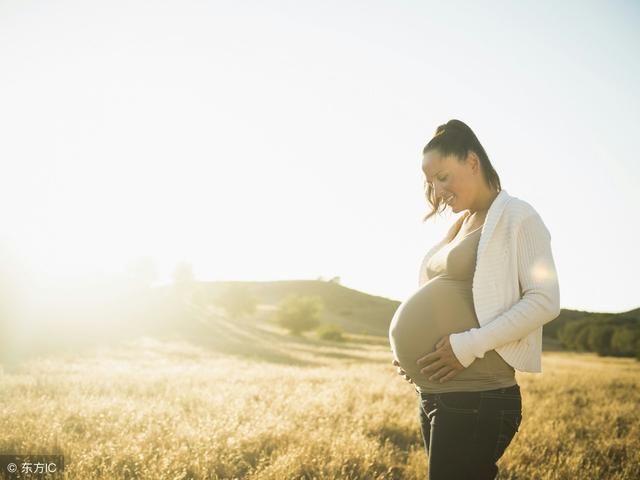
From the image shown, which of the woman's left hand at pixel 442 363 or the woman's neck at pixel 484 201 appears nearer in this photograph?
the woman's left hand at pixel 442 363

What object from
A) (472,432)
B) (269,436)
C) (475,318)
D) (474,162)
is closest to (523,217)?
(474,162)

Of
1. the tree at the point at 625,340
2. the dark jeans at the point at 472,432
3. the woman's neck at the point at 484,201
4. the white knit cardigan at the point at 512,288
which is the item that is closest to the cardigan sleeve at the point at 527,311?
the white knit cardigan at the point at 512,288

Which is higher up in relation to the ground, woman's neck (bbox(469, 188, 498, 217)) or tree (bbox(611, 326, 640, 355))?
woman's neck (bbox(469, 188, 498, 217))

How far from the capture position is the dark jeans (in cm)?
186

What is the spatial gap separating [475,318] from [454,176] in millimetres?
781

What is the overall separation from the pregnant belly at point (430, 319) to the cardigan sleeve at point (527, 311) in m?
0.15

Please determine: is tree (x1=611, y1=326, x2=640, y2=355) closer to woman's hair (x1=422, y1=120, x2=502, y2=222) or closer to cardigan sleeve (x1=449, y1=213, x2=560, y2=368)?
woman's hair (x1=422, y1=120, x2=502, y2=222)

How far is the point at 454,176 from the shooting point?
2.20 meters

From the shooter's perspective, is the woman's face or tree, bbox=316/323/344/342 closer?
the woman's face

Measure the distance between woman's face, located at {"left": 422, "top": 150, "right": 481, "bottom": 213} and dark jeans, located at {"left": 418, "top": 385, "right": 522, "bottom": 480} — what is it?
3.38ft

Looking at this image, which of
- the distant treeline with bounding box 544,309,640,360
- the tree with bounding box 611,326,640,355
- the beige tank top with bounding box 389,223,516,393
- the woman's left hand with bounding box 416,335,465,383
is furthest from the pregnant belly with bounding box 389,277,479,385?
the tree with bounding box 611,326,640,355

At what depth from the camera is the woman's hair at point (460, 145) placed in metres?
2.20

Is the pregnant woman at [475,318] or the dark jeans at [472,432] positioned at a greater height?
the pregnant woman at [475,318]

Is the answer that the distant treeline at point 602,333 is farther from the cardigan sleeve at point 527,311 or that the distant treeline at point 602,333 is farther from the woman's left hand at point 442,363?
the woman's left hand at point 442,363
